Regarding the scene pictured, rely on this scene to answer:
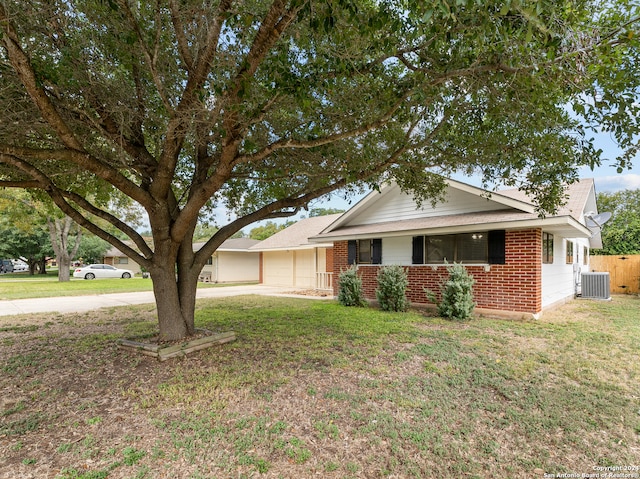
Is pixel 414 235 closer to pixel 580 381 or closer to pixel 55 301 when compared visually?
pixel 580 381

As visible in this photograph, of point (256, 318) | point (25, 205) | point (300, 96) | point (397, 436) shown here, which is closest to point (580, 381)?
point (397, 436)

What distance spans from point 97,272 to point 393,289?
2772cm

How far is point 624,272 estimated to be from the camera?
50.7 ft

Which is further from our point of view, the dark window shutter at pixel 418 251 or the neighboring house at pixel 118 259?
the neighboring house at pixel 118 259

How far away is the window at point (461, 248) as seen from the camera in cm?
895

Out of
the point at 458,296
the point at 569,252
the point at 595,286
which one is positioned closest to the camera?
the point at 458,296

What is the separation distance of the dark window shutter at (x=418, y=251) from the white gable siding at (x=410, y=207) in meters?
0.88

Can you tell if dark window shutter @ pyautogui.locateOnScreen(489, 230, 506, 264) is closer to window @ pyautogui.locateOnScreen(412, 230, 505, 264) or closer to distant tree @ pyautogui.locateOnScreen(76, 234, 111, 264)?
window @ pyautogui.locateOnScreen(412, 230, 505, 264)

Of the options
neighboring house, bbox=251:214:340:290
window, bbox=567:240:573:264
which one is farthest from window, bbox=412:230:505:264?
neighboring house, bbox=251:214:340:290

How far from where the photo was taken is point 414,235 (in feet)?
34.5

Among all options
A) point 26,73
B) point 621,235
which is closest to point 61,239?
point 26,73

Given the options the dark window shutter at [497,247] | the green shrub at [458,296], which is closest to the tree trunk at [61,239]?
the green shrub at [458,296]

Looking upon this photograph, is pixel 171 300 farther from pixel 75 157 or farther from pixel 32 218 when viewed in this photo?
pixel 32 218

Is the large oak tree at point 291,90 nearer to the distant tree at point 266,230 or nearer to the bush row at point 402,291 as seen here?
the bush row at point 402,291
